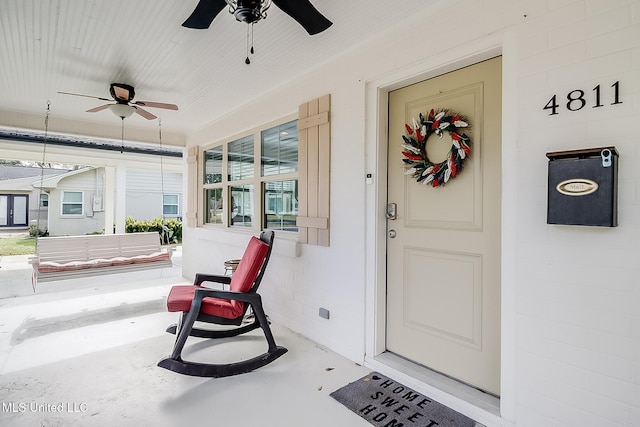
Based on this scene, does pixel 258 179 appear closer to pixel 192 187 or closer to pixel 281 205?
pixel 281 205

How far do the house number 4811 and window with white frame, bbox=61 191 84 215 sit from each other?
44.6 feet

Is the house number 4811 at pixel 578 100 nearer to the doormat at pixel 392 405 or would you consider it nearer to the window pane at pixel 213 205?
the doormat at pixel 392 405

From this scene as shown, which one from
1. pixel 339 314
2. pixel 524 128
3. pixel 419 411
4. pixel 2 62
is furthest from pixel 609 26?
pixel 2 62

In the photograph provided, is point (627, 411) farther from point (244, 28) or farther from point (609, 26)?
point (244, 28)

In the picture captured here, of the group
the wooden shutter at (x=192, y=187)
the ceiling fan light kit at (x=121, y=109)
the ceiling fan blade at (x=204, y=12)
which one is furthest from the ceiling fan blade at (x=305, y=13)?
the wooden shutter at (x=192, y=187)

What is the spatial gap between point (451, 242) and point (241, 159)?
121 inches

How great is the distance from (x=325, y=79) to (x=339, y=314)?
2088 millimetres

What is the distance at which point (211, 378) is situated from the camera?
2.40 meters

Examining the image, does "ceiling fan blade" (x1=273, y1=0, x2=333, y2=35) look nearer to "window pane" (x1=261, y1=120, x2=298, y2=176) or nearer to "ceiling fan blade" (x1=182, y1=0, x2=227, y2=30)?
"ceiling fan blade" (x1=182, y1=0, x2=227, y2=30)

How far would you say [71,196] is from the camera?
447 inches

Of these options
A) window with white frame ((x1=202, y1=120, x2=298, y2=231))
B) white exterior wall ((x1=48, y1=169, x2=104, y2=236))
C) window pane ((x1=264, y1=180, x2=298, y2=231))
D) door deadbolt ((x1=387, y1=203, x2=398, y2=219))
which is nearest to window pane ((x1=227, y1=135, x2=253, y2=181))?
window with white frame ((x1=202, y1=120, x2=298, y2=231))

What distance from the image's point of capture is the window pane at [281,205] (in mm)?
3543

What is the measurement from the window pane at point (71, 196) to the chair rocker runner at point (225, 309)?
1113 cm

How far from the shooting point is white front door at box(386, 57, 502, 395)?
2.06 m
